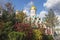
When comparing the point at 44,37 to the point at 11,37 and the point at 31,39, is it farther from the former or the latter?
the point at 11,37

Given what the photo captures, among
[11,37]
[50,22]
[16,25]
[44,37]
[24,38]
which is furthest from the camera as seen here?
[50,22]

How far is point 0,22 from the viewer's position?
4072 cm

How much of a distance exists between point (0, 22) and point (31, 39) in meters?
7.04

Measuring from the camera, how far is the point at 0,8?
1797 inches

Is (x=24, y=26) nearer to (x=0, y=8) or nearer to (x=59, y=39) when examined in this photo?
(x=0, y=8)

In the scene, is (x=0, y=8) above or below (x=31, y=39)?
above

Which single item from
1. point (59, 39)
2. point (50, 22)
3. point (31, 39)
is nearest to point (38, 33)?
point (31, 39)

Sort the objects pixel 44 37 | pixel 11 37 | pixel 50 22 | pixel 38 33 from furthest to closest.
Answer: pixel 50 22
pixel 44 37
pixel 38 33
pixel 11 37

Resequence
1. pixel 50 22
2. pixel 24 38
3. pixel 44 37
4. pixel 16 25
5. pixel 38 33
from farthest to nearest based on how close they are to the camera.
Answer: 1. pixel 50 22
2. pixel 44 37
3. pixel 38 33
4. pixel 16 25
5. pixel 24 38

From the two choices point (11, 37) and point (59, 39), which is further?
point (59, 39)

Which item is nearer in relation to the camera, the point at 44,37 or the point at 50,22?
the point at 44,37

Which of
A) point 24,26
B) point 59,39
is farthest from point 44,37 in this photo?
point 59,39

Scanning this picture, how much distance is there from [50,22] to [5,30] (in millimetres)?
43018

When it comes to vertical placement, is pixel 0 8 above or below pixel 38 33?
above
